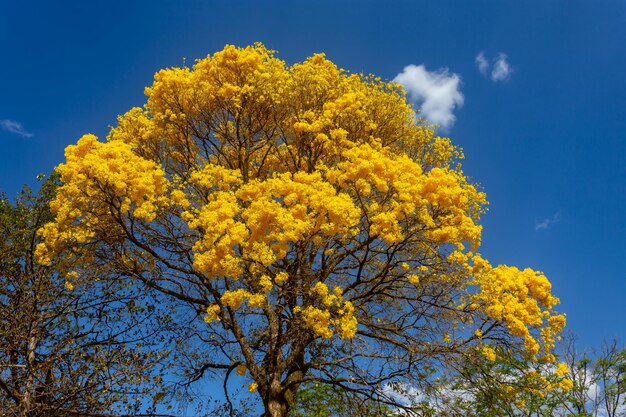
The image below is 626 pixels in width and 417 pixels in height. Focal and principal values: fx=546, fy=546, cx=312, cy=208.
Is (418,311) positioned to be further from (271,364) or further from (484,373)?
(271,364)

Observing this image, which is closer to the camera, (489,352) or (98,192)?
(489,352)

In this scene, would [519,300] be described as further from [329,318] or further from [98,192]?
[98,192]

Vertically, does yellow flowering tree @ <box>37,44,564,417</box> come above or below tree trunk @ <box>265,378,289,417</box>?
above

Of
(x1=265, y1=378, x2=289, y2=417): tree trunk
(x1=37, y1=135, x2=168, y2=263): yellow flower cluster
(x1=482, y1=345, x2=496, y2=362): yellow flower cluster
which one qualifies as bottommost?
(x1=265, y1=378, x2=289, y2=417): tree trunk

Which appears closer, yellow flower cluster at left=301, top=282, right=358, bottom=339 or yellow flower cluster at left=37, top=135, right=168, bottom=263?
yellow flower cluster at left=301, top=282, right=358, bottom=339

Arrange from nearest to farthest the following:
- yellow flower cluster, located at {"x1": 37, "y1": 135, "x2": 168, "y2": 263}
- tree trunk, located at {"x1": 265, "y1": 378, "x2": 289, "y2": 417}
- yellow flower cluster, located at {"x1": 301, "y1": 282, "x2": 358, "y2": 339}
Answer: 1. yellow flower cluster, located at {"x1": 301, "y1": 282, "x2": 358, "y2": 339}
2. yellow flower cluster, located at {"x1": 37, "y1": 135, "x2": 168, "y2": 263}
3. tree trunk, located at {"x1": 265, "y1": 378, "x2": 289, "y2": 417}

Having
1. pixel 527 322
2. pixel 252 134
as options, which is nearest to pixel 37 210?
pixel 252 134

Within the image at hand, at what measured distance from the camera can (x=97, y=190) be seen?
1028 cm

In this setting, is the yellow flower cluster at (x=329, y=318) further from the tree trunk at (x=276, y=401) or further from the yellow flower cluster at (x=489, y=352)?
the yellow flower cluster at (x=489, y=352)

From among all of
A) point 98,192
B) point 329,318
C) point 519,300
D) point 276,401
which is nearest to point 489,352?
point 519,300

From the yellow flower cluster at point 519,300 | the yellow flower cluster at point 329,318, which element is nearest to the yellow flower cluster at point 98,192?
the yellow flower cluster at point 329,318

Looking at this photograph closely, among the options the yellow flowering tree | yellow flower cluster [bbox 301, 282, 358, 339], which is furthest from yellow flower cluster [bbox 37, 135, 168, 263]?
yellow flower cluster [bbox 301, 282, 358, 339]

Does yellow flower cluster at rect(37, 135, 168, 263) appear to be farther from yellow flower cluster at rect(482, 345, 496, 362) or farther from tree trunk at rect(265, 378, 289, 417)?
yellow flower cluster at rect(482, 345, 496, 362)

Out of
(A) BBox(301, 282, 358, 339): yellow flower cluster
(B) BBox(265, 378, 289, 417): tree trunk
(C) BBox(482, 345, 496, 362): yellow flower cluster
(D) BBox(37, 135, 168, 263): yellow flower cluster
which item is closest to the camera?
(A) BBox(301, 282, 358, 339): yellow flower cluster
